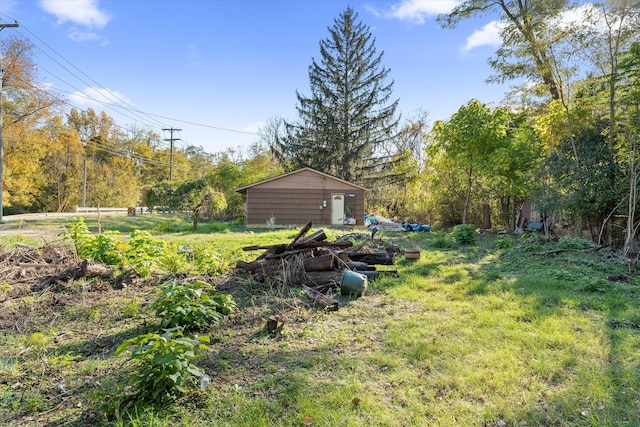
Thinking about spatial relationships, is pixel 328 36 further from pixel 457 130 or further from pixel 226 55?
pixel 457 130

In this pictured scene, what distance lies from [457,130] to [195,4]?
10622mm

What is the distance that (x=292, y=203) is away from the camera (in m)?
19.2

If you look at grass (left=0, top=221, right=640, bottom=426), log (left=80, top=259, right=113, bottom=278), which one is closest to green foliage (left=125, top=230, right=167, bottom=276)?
log (left=80, top=259, right=113, bottom=278)

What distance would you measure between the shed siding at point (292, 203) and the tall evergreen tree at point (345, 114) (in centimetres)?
758

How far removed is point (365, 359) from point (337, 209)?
16615mm

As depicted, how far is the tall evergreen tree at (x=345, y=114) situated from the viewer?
26859 mm

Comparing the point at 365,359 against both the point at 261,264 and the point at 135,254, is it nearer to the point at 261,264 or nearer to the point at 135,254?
the point at 261,264

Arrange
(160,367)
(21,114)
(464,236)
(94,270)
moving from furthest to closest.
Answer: (21,114) < (464,236) < (94,270) < (160,367)

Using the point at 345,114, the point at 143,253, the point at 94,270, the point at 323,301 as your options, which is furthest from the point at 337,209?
the point at 323,301

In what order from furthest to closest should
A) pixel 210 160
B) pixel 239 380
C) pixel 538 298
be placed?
pixel 210 160
pixel 538 298
pixel 239 380

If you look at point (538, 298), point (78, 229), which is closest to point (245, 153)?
point (78, 229)

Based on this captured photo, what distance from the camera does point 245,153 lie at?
36.6 metres

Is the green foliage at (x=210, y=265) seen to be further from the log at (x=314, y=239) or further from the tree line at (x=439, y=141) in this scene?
the tree line at (x=439, y=141)

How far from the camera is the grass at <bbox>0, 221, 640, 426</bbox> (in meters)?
2.26
